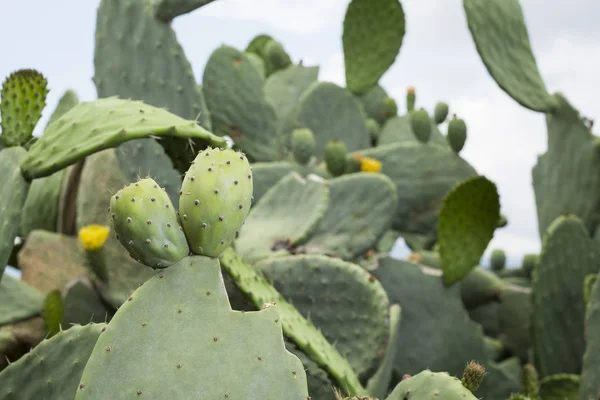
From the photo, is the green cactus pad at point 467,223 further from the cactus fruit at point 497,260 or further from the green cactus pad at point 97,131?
the cactus fruit at point 497,260

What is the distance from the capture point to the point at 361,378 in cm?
196

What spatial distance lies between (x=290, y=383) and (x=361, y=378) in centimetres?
91

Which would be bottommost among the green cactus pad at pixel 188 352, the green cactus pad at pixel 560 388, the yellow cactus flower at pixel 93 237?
the green cactus pad at pixel 560 388

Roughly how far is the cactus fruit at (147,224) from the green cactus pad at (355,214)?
1.34 m

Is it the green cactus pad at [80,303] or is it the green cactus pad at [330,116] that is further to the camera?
the green cactus pad at [330,116]

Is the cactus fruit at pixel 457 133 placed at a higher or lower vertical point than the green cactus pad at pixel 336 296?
higher

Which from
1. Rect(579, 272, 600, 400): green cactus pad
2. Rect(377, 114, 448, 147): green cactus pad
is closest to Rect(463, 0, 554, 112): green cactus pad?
Rect(377, 114, 448, 147): green cactus pad

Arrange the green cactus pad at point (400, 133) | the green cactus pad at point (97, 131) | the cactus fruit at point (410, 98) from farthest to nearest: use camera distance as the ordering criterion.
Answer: the cactus fruit at point (410, 98) → the green cactus pad at point (400, 133) → the green cactus pad at point (97, 131)

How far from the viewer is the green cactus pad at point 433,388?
45.1 inches

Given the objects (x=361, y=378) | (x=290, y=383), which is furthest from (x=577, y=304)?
(x=290, y=383)

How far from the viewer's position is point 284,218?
240 cm

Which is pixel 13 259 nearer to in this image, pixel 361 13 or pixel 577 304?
pixel 361 13

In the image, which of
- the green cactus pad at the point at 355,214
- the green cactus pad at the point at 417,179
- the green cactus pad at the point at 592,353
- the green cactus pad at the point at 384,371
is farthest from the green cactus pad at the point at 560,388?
the green cactus pad at the point at 417,179

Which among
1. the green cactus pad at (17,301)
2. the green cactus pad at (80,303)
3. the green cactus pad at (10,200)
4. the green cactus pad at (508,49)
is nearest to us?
the green cactus pad at (10,200)
